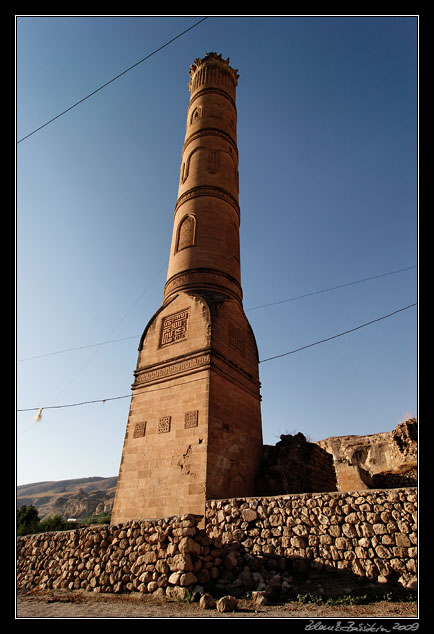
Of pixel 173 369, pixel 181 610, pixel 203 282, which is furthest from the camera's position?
pixel 203 282

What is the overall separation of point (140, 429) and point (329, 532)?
4274 mm

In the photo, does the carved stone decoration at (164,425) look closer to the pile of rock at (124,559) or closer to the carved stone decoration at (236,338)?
the pile of rock at (124,559)

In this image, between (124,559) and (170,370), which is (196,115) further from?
(124,559)

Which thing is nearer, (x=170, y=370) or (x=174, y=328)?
(x=170, y=370)

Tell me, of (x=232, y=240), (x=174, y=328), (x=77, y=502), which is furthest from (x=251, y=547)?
(x=77, y=502)

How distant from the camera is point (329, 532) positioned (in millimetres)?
4891

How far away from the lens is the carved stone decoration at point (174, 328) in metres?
8.48

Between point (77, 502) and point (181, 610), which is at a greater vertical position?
point (181, 610)

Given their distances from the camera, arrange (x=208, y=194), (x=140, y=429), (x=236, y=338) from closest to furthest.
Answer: (x=140, y=429)
(x=236, y=338)
(x=208, y=194)


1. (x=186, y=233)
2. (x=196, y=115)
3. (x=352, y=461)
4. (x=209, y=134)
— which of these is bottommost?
(x=352, y=461)

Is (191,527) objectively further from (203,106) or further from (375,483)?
(203,106)

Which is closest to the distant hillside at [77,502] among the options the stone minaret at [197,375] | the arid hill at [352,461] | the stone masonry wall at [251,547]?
the arid hill at [352,461]

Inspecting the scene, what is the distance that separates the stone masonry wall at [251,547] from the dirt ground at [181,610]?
35 cm

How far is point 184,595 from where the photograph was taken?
14.2 feet
